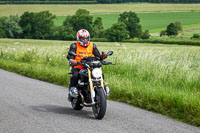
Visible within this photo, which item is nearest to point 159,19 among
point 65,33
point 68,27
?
point 68,27

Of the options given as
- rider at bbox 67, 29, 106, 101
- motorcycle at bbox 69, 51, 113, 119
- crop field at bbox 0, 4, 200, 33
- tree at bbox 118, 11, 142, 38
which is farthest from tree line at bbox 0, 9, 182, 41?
motorcycle at bbox 69, 51, 113, 119

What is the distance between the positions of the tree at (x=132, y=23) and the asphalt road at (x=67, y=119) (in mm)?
98566

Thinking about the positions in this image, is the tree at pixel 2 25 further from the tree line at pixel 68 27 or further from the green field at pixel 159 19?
the green field at pixel 159 19

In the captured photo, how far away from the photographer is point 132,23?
367 ft

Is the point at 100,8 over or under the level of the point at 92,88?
over

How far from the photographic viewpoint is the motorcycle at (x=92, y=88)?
6.93m

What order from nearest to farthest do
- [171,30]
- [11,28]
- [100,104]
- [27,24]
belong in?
[100,104] < [171,30] < [11,28] < [27,24]

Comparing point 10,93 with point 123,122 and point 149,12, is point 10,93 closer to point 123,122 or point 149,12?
point 123,122

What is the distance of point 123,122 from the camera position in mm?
6652

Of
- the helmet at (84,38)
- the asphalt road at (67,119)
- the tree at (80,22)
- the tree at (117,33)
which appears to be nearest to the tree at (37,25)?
the tree at (80,22)

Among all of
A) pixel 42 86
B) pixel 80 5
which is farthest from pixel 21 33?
pixel 42 86

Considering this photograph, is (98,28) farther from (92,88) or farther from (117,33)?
(92,88)

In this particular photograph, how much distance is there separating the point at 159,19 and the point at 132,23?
11446 millimetres

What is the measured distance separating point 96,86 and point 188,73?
493 centimetres
